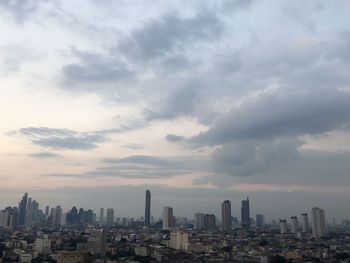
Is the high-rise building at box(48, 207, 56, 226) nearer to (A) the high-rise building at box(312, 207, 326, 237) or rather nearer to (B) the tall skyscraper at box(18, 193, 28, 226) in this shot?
(B) the tall skyscraper at box(18, 193, 28, 226)

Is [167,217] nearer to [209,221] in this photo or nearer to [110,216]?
[209,221]

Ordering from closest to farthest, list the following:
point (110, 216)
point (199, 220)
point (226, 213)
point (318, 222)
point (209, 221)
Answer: point (318, 222) < point (226, 213) < point (209, 221) < point (199, 220) < point (110, 216)

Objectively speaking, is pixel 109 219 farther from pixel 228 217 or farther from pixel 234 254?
pixel 234 254

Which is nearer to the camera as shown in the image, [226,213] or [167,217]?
[167,217]

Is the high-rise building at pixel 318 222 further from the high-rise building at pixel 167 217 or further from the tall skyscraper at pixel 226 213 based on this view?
the high-rise building at pixel 167 217

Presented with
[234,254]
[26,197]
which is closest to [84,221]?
[26,197]

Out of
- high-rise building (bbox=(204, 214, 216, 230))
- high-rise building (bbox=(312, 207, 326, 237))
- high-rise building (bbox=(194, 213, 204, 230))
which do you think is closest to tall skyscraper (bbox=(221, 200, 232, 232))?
high-rise building (bbox=(204, 214, 216, 230))

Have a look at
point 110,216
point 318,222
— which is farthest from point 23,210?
point 318,222

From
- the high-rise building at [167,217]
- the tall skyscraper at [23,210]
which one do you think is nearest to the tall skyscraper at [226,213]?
the high-rise building at [167,217]
